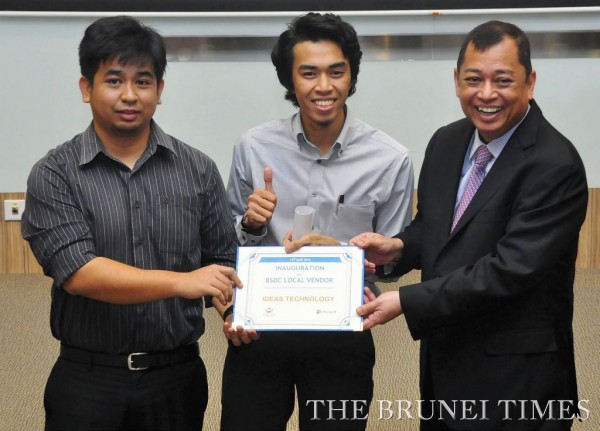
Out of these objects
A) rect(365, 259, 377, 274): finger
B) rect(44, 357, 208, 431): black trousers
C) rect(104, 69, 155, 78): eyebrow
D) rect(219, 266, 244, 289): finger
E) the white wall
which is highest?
the white wall

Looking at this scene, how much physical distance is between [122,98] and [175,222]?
13.6 inches

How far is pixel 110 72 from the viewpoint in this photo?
7.20 ft

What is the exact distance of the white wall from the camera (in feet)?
16.5

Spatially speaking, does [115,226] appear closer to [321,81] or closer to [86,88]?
[86,88]

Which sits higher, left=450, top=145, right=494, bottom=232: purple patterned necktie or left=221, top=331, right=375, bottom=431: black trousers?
left=450, top=145, right=494, bottom=232: purple patterned necktie

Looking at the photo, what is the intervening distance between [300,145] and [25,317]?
9.07 ft

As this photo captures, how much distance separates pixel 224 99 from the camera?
16.7 feet

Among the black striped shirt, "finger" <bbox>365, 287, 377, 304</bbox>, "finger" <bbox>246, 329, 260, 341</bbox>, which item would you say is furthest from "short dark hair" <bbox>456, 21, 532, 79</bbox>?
"finger" <bbox>246, 329, 260, 341</bbox>

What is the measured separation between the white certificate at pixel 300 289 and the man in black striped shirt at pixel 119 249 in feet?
0.22

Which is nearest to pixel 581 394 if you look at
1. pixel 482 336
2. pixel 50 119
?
pixel 482 336

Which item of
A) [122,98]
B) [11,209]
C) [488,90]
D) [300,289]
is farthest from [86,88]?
[11,209]

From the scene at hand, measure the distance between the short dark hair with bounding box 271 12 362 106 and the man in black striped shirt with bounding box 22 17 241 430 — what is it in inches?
17.4

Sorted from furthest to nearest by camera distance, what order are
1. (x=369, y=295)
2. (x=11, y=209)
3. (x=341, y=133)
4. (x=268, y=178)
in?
1. (x=11, y=209)
2. (x=341, y=133)
3. (x=268, y=178)
4. (x=369, y=295)

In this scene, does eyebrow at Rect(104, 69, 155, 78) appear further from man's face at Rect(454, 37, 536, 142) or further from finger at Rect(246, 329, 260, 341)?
man's face at Rect(454, 37, 536, 142)
